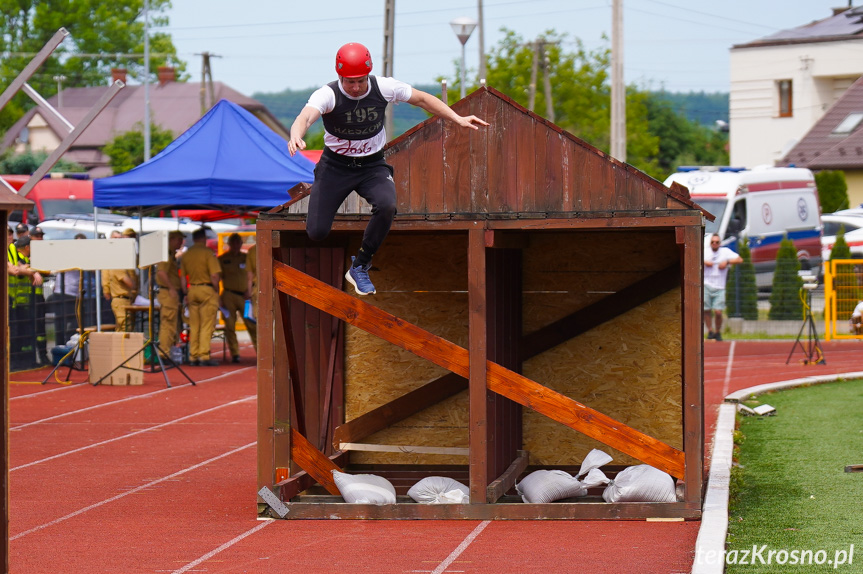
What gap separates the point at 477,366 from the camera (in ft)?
28.7

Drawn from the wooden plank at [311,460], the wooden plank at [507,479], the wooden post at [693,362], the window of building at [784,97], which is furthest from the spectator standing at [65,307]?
the window of building at [784,97]

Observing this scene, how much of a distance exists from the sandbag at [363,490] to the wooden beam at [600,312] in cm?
193

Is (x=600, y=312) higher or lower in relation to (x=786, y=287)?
higher

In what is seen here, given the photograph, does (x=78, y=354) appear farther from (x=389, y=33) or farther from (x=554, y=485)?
(x=554, y=485)

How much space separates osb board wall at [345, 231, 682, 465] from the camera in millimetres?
10289

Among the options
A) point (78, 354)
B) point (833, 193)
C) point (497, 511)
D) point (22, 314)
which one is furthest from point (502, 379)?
point (833, 193)

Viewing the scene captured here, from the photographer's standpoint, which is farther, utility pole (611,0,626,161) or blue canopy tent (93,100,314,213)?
utility pole (611,0,626,161)

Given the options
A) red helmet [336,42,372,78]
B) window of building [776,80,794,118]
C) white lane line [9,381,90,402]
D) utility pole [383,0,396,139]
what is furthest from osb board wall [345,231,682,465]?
window of building [776,80,794,118]

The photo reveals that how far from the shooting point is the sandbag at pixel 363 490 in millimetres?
9008

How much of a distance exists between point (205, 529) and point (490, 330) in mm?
2431

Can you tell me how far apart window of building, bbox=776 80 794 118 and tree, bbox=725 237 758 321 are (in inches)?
1509

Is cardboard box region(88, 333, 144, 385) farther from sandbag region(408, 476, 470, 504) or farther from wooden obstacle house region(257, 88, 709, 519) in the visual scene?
sandbag region(408, 476, 470, 504)

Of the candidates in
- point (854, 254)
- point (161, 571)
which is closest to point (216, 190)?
point (161, 571)

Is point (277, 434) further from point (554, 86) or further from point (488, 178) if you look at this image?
point (554, 86)
